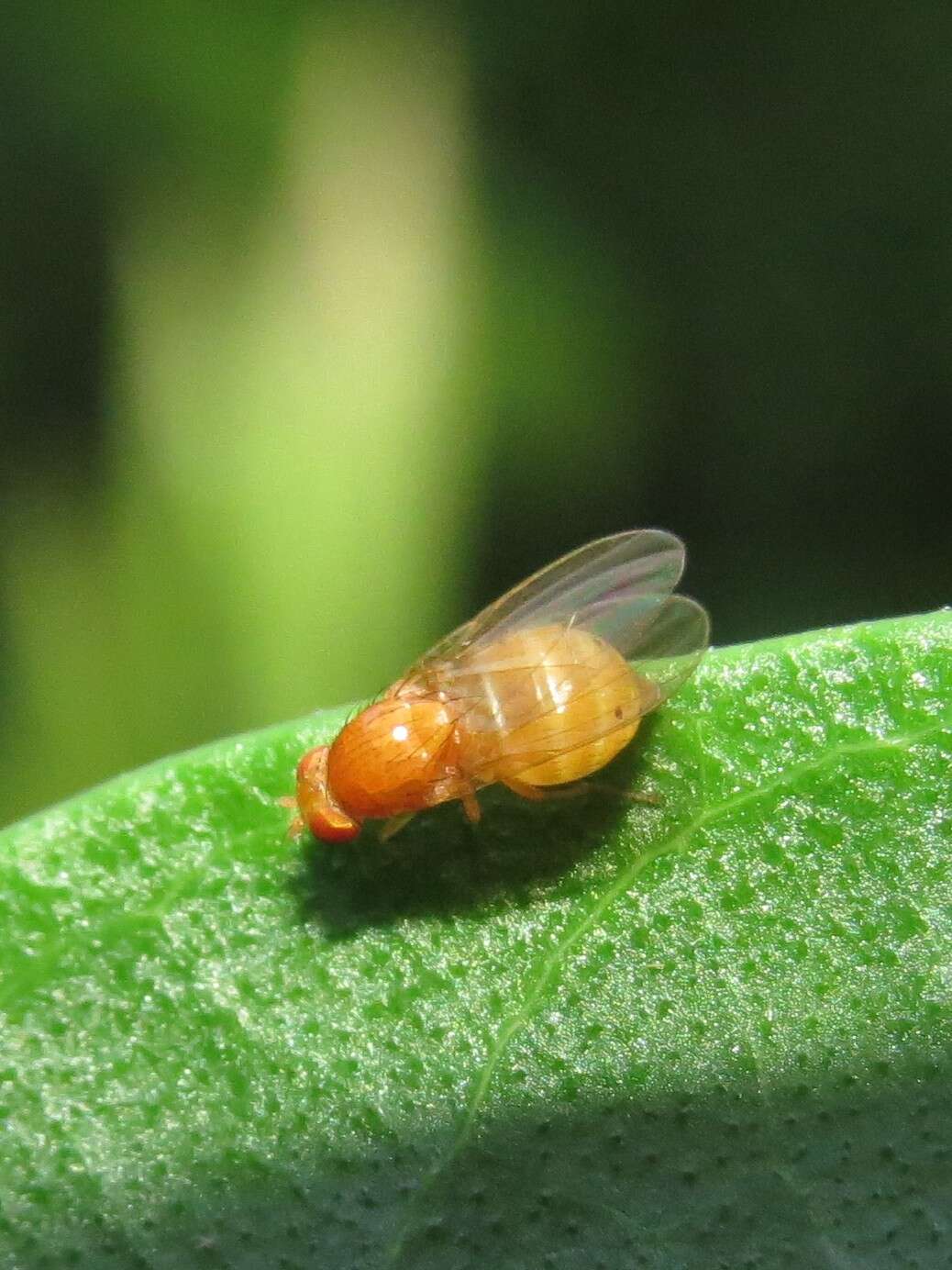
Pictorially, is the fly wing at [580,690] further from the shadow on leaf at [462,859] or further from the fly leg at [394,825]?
the fly leg at [394,825]

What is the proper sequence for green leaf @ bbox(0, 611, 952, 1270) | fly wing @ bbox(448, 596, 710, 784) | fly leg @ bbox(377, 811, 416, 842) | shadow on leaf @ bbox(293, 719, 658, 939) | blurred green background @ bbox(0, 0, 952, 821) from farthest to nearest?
blurred green background @ bbox(0, 0, 952, 821) < fly leg @ bbox(377, 811, 416, 842) < fly wing @ bbox(448, 596, 710, 784) < shadow on leaf @ bbox(293, 719, 658, 939) < green leaf @ bbox(0, 611, 952, 1270)

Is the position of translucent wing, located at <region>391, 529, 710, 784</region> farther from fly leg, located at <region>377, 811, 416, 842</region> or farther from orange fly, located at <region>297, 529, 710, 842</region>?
fly leg, located at <region>377, 811, 416, 842</region>

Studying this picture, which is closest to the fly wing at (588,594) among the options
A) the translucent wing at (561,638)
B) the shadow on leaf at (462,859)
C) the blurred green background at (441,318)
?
the translucent wing at (561,638)

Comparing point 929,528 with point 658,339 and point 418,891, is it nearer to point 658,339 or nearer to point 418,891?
point 658,339

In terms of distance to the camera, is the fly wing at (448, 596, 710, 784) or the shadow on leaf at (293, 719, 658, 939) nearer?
the shadow on leaf at (293, 719, 658, 939)

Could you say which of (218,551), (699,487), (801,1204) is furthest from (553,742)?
(699,487)

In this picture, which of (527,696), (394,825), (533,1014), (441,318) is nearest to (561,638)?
(527,696)

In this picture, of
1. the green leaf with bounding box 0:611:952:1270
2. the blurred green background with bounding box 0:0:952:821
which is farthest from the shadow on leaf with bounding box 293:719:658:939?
the blurred green background with bounding box 0:0:952:821
